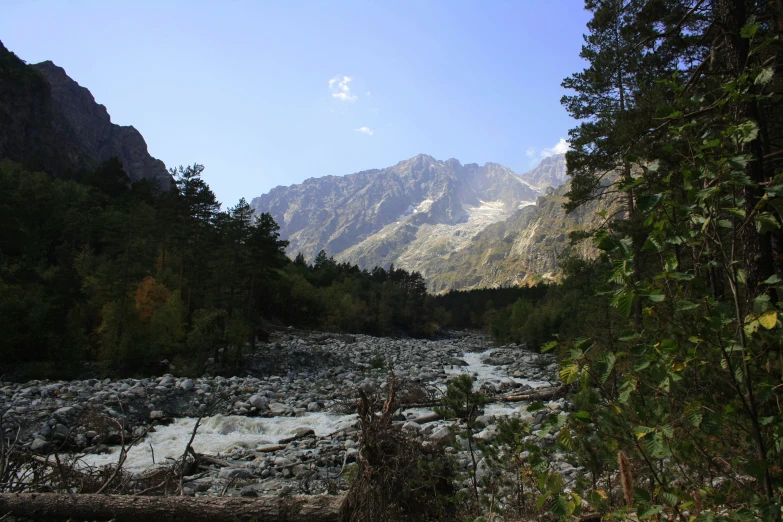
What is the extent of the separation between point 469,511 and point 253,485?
512 centimetres

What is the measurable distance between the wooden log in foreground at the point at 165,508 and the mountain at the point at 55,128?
209 ft

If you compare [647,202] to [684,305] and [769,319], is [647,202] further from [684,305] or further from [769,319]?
[769,319]

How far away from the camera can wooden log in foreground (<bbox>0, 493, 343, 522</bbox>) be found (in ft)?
14.3

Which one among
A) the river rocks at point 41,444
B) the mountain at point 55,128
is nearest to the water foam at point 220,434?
the river rocks at point 41,444

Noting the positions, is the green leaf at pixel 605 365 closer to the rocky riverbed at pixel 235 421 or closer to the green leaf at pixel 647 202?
the green leaf at pixel 647 202

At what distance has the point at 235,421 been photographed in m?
14.1

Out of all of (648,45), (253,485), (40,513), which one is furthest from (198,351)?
(648,45)

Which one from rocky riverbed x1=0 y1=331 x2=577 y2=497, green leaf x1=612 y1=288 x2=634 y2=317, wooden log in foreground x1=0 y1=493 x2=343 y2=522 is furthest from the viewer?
rocky riverbed x1=0 y1=331 x2=577 y2=497

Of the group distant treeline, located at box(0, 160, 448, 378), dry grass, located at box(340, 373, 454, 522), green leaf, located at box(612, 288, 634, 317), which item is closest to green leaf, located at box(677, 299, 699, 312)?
green leaf, located at box(612, 288, 634, 317)

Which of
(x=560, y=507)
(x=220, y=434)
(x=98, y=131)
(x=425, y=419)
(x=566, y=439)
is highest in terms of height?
(x=98, y=131)

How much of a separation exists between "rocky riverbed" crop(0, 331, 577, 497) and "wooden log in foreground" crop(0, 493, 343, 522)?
3.65ft

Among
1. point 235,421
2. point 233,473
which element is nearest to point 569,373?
point 233,473

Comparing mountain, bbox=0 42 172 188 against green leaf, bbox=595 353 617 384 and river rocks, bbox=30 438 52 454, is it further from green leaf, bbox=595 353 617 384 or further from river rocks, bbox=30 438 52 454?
green leaf, bbox=595 353 617 384

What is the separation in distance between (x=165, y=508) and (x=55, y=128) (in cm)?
10912
